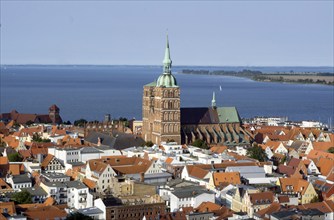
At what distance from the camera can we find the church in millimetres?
82562

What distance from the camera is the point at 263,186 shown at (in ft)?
184

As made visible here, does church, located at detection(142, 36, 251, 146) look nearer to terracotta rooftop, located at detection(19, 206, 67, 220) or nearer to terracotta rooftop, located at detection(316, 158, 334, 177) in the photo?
terracotta rooftop, located at detection(316, 158, 334, 177)

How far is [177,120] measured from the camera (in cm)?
8306

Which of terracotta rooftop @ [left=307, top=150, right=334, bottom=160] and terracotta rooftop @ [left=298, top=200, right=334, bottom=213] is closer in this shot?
terracotta rooftop @ [left=298, top=200, right=334, bottom=213]

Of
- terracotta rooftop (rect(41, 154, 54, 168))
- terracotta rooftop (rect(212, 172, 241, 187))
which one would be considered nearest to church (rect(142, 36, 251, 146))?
terracotta rooftop (rect(41, 154, 54, 168))

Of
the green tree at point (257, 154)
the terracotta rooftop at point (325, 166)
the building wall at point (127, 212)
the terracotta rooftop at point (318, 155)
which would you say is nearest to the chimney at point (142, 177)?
the building wall at point (127, 212)

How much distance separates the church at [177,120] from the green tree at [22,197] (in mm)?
31013

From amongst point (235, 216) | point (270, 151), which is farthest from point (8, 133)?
point (235, 216)

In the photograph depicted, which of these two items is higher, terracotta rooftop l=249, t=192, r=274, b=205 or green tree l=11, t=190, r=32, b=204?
terracotta rooftop l=249, t=192, r=274, b=205

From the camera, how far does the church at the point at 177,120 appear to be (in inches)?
3250

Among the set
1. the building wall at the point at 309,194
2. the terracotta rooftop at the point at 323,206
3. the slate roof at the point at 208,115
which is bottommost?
the building wall at the point at 309,194

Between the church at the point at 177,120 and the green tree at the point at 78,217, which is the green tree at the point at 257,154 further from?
the green tree at the point at 78,217

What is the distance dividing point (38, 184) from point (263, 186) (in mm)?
18048

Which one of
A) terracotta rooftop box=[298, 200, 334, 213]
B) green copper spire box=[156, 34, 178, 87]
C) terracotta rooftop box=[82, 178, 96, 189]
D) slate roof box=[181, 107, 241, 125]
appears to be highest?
green copper spire box=[156, 34, 178, 87]
